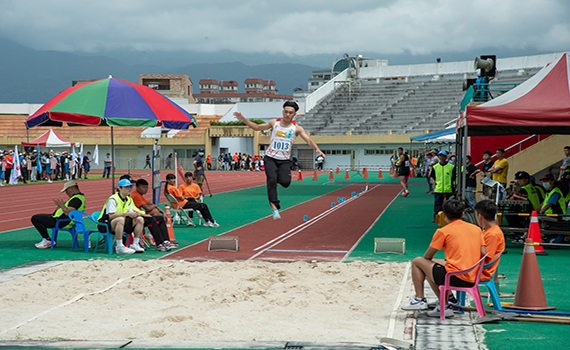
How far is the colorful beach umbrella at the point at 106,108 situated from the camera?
1027cm

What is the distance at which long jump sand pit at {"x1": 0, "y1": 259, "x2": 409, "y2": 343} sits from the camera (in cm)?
557

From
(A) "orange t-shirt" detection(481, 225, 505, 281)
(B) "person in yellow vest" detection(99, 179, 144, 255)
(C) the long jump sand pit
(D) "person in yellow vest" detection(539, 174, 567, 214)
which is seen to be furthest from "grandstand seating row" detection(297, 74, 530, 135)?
(A) "orange t-shirt" detection(481, 225, 505, 281)

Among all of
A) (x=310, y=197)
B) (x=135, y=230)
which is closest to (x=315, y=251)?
(x=135, y=230)

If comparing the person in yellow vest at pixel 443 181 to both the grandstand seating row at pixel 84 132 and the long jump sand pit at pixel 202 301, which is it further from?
the grandstand seating row at pixel 84 132

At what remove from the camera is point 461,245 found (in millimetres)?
5754

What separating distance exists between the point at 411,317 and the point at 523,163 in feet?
47.1

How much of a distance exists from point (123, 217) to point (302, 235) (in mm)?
3998

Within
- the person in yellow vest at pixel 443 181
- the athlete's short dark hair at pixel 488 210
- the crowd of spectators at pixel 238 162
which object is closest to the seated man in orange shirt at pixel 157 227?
the athlete's short dark hair at pixel 488 210

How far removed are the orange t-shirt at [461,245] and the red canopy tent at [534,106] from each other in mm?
4466

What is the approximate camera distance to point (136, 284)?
7652mm

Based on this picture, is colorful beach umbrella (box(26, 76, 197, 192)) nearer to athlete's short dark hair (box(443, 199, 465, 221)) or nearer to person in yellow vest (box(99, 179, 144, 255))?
person in yellow vest (box(99, 179, 144, 255))

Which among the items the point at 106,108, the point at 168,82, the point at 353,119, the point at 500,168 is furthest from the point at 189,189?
the point at 168,82

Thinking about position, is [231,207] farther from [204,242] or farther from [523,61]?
[523,61]

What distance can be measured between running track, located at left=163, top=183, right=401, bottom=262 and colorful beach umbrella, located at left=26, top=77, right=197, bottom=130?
8.26ft
